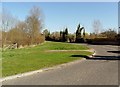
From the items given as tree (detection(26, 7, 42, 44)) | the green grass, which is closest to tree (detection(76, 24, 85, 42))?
tree (detection(26, 7, 42, 44))

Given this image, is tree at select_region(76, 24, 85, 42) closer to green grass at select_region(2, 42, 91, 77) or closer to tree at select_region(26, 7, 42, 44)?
tree at select_region(26, 7, 42, 44)

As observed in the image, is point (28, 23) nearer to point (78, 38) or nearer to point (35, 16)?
point (35, 16)

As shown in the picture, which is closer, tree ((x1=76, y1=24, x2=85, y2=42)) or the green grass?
the green grass

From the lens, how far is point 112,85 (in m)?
10.3

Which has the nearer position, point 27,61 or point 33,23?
point 27,61

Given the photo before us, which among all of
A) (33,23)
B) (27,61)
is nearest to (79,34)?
(33,23)

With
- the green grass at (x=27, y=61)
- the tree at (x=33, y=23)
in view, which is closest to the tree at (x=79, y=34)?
the tree at (x=33, y=23)

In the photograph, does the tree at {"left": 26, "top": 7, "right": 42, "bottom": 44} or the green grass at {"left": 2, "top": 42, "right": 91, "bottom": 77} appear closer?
the green grass at {"left": 2, "top": 42, "right": 91, "bottom": 77}

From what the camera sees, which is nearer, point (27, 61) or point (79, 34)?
point (27, 61)

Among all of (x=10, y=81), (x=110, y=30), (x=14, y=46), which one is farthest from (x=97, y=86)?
(x=110, y=30)

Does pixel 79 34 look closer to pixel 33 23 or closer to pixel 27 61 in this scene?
pixel 33 23

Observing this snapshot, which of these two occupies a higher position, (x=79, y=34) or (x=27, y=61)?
(x=79, y=34)

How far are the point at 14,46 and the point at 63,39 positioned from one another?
6092 centimetres

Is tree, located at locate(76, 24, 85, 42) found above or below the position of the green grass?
above
